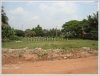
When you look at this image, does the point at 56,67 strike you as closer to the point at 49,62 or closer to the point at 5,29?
the point at 49,62

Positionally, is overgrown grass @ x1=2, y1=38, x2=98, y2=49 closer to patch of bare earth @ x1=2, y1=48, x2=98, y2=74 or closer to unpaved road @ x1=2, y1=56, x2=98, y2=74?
patch of bare earth @ x1=2, y1=48, x2=98, y2=74

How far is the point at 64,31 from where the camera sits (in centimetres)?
630

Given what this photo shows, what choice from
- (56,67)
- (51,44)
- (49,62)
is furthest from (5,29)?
(56,67)

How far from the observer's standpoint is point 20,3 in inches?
244

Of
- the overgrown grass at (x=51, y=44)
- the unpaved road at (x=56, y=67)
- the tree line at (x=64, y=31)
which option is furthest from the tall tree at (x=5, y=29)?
the unpaved road at (x=56, y=67)

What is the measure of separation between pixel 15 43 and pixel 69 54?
1050mm

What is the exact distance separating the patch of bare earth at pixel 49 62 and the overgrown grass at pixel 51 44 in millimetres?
78

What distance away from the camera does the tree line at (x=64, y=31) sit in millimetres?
6199

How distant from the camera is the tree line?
6199mm

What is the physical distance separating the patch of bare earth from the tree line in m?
0.27

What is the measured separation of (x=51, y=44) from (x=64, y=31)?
35 centimetres

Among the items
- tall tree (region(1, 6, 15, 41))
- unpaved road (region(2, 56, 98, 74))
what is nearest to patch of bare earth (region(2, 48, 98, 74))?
unpaved road (region(2, 56, 98, 74))

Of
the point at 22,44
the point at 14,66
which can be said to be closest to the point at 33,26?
the point at 22,44

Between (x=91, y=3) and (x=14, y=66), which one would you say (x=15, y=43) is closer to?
(x=14, y=66)
